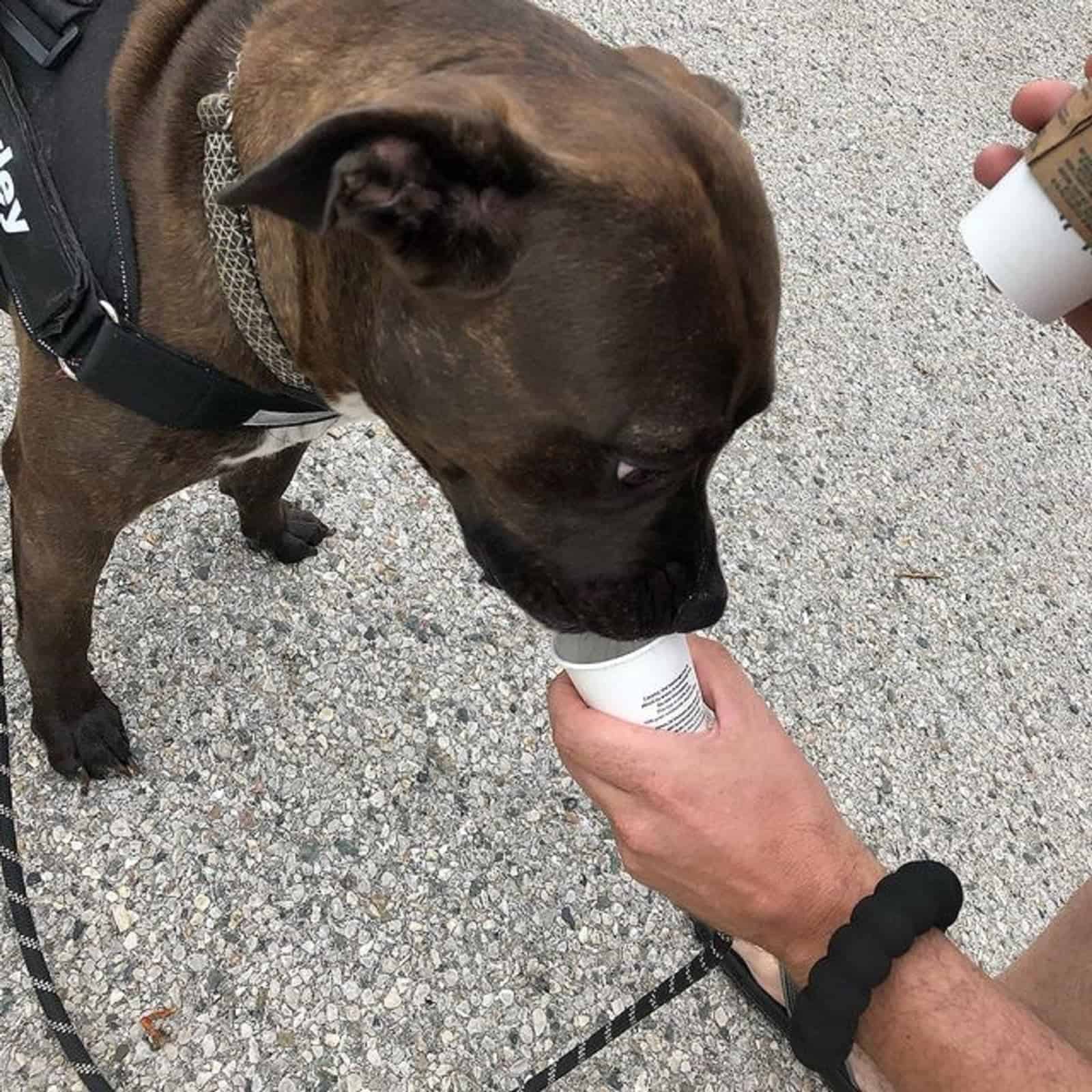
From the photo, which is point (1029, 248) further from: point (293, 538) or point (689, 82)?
point (293, 538)

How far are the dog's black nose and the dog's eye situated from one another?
0.82ft

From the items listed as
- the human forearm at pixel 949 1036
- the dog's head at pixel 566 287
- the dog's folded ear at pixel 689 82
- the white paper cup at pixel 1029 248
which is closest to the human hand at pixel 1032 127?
the white paper cup at pixel 1029 248

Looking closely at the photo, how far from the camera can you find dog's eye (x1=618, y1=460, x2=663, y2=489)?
70.4 inches

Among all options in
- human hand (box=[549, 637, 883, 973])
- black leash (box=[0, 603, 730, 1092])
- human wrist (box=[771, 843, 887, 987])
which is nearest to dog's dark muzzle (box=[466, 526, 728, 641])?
human hand (box=[549, 637, 883, 973])

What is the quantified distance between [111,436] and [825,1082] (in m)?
2.15

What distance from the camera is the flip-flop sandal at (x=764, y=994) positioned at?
2.66m

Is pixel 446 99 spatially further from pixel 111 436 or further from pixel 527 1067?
pixel 527 1067

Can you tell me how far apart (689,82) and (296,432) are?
0.98m

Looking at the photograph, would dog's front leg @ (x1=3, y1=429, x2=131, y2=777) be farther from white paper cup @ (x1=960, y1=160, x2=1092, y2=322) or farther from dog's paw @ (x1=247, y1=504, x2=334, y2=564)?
white paper cup @ (x1=960, y1=160, x2=1092, y2=322)

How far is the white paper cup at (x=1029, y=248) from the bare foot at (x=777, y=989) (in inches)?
59.6

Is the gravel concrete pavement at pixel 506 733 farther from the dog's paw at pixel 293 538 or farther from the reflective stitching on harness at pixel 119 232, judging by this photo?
the reflective stitching on harness at pixel 119 232

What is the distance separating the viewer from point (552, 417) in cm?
174

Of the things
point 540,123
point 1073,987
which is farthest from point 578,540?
point 1073,987

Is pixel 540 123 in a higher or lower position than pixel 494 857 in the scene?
higher
